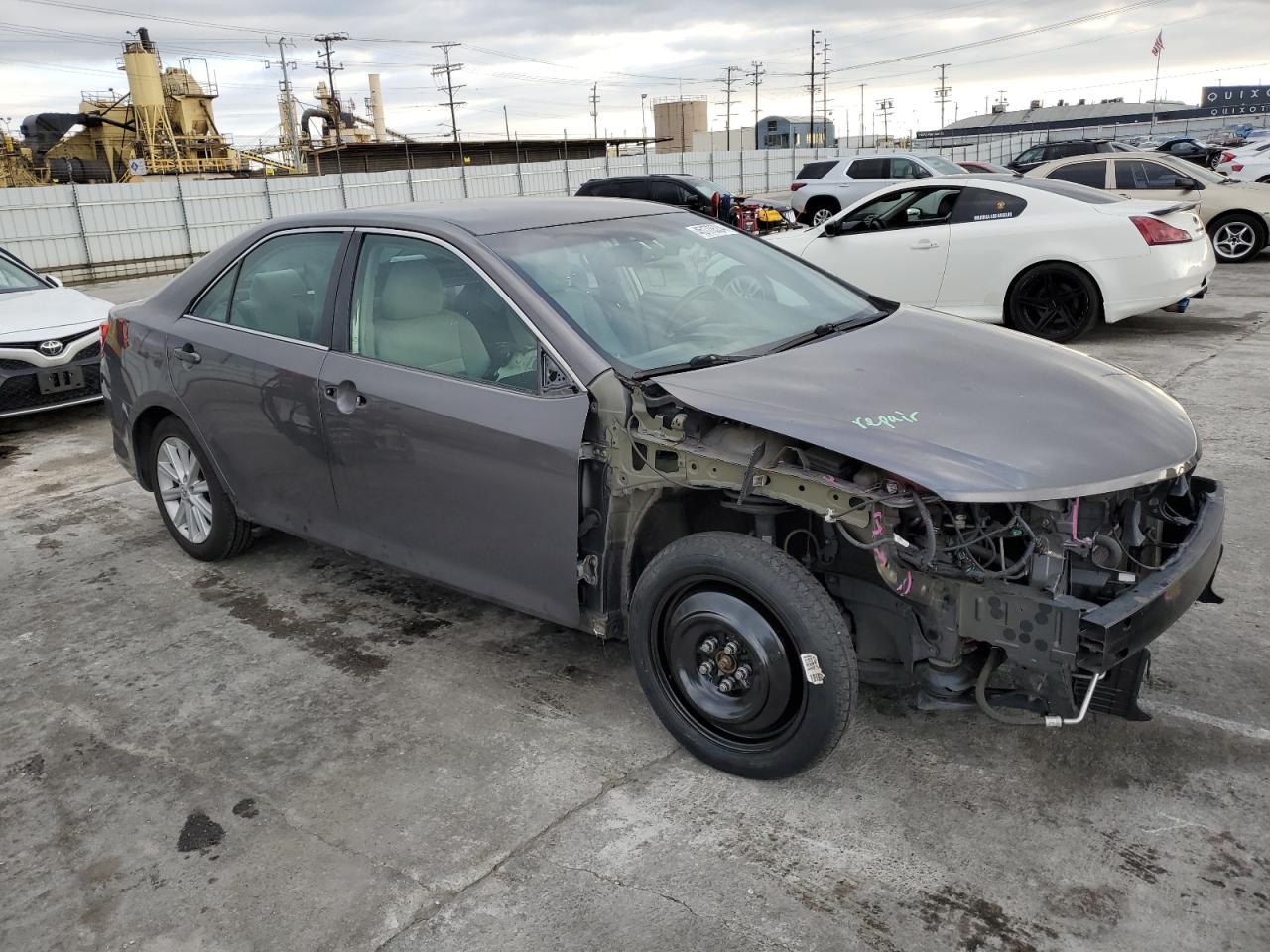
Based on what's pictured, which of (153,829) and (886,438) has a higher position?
(886,438)

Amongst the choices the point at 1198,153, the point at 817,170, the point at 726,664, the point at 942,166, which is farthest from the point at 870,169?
the point at 726,664

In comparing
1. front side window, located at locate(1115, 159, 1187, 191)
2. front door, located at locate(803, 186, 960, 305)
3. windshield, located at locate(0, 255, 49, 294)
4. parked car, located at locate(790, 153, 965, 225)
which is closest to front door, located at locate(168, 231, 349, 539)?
windshield, located at locate(0, 255, 49, 294)

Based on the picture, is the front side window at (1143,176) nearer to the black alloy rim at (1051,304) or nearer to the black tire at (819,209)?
the black alloy rim at (1051,304)

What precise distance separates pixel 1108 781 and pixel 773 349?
1.69m

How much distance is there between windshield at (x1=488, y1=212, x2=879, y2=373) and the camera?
11.1ft

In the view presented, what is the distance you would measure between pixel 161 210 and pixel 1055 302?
21.0m

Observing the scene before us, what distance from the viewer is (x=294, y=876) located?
270 centimetres

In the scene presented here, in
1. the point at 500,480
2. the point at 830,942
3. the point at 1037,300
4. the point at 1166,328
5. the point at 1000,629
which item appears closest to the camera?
the point at 830,942

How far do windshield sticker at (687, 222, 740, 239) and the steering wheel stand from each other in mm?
464

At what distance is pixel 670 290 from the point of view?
12.1ft

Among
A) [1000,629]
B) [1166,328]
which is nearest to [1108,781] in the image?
[1000,629]

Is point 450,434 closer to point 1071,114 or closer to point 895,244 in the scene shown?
point 895,244

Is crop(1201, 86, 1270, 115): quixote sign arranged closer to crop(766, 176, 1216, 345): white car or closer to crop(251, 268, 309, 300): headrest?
crop(766, 176, 1216, 345): white car

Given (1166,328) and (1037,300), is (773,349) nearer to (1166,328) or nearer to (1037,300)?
(1037,300)
